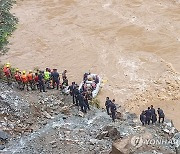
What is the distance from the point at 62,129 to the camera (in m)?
15.9

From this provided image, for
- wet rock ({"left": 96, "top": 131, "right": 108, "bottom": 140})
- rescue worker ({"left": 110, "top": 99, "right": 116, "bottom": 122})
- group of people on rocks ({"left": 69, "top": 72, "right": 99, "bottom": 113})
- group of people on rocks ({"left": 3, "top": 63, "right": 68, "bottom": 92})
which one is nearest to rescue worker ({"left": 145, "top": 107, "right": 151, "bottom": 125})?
rescue worker ({"left": 110, "top": 99, "right": 116, "bottom": 122})

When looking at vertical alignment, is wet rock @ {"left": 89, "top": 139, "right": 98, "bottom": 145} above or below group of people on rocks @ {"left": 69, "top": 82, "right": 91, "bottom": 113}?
below

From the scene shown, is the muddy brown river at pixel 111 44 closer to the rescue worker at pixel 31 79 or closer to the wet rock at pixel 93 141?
the rescue worker at pixel 31 79

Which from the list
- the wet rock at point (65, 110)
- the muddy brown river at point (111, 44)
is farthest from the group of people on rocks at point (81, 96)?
the muddy brown river at point (111, 44)

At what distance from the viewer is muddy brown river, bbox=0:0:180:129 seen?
72.0ft

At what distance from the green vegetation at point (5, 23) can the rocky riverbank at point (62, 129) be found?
7468 millimetres

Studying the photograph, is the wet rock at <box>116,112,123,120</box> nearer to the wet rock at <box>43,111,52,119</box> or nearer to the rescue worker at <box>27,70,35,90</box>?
the wet rock at <box>43,111,52,119</box>

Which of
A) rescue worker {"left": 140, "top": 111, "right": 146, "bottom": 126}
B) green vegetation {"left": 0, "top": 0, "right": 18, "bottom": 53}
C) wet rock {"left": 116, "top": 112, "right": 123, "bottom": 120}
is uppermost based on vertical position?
green vegetation {"left": 0, "top": 0, "right": 18, "bottom": 53}

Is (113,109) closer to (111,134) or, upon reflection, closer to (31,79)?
(111,134)

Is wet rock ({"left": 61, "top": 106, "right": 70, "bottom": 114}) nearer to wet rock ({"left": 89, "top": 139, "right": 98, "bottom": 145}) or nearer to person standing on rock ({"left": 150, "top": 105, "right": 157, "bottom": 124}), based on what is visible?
wet rock ({"left": 89, "top": 139, "right": 98, "bottom": 145})

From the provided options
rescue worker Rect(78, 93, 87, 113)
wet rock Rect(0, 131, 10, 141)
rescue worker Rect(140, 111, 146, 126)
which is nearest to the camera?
wet rock Rect(0, 131, 10, 141)

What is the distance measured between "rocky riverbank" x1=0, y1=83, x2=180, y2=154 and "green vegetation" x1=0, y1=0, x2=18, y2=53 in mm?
7468

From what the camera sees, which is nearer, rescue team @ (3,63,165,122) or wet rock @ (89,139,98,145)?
wet rock @ (89,139,98,145)

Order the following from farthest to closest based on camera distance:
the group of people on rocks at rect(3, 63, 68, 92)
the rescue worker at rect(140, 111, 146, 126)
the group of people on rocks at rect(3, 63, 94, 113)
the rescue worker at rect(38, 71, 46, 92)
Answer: the group of people on rocks at rect(3, 63, 68, 92), the rescue worker at rect(38, 71, 46, 92), the group of people on rocks at rect(3, 63, 94, 113), the rescue worker at rect(140, 111, 146, 126)
